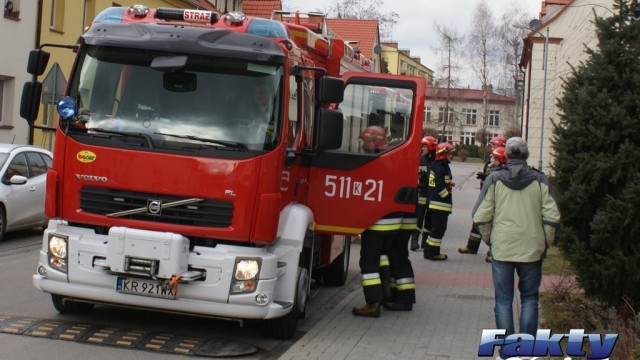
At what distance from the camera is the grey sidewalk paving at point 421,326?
7.51 m

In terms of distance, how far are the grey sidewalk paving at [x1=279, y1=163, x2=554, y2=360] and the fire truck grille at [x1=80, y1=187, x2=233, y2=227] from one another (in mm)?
1323

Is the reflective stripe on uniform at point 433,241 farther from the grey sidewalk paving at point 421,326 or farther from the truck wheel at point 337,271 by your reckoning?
the truck wheel at point 337,271

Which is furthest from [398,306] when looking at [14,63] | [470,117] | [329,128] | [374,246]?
[470,117]

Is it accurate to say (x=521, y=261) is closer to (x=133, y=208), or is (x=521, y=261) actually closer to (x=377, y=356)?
(x=377, y=356)

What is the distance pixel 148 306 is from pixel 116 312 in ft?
5.17

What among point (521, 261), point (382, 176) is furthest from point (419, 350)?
point (382, 176)

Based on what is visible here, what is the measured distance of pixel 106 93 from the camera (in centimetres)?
749

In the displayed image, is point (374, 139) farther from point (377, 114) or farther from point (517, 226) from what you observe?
point (517, 226)

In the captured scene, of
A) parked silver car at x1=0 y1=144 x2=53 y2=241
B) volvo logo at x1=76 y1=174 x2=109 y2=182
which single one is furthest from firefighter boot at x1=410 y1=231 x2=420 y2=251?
volvo logo at x1=76 y1=174 x2=109 y2=182

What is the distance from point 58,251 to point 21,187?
691 centimetres

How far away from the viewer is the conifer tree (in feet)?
23.3

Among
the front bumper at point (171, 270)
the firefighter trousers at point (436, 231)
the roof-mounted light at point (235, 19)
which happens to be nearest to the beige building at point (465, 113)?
the firefighter trousers at point (436, 231)

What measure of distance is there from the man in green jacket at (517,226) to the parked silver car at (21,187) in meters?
8.63

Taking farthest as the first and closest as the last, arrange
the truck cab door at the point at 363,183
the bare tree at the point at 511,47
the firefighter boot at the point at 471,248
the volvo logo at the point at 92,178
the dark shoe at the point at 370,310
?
1. the bare tree at the point at 511,47
2. the firefighter boot at the point at 471,248
3. the dark shoe at the point at 370,310
4. the truck cab door at the point at 363,183
5. the volvo logo at the point at 92,178
